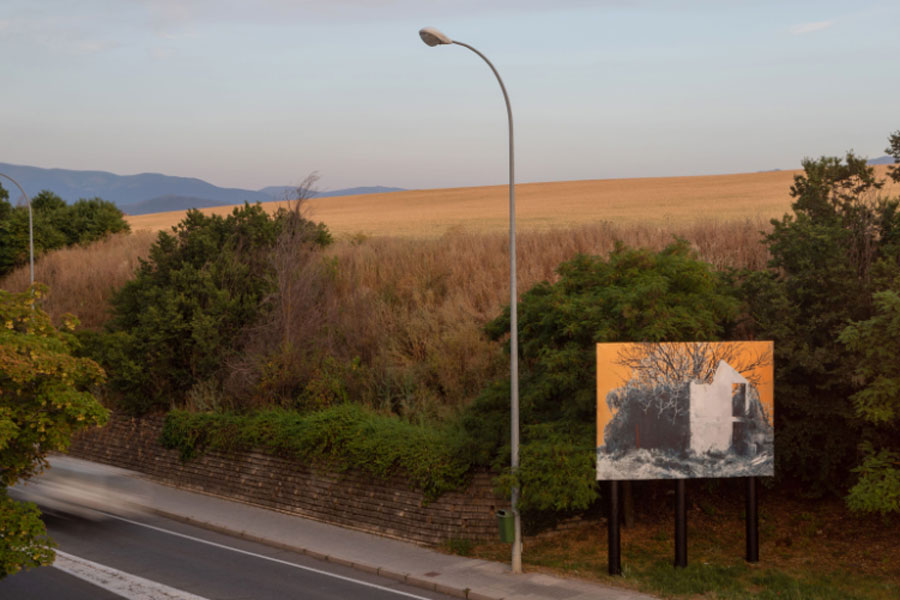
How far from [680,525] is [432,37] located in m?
9.36

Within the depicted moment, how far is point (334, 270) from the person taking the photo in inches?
1174

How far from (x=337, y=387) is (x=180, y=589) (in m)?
8.69

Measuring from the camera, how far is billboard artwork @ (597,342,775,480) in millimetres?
13953

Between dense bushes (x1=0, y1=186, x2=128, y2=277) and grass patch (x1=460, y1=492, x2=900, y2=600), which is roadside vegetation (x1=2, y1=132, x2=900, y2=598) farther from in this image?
dense bushes (x1=0, y1=186, x2=128, y2=277)

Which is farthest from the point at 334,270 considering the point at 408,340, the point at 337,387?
the point at 337,387

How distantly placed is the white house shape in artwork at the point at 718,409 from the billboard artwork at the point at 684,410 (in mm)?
17

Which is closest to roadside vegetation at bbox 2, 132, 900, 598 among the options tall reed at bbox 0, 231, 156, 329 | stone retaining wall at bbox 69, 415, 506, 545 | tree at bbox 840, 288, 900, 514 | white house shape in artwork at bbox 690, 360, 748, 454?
tree at bbox 840, 288, 900, 514

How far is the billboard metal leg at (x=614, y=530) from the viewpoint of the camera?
14.5 metres

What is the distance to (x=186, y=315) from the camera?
90.9ft

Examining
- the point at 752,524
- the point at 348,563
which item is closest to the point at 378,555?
the point at 348,563

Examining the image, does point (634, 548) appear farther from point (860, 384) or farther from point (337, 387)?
point (337, 387)

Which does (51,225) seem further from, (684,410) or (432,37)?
(684,410)

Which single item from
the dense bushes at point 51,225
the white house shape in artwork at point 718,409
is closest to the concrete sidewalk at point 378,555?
the white house shape in artwork at point 718,409

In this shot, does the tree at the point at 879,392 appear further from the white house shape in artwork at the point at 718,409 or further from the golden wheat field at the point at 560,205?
the golden wheat field at the point at 560,205
